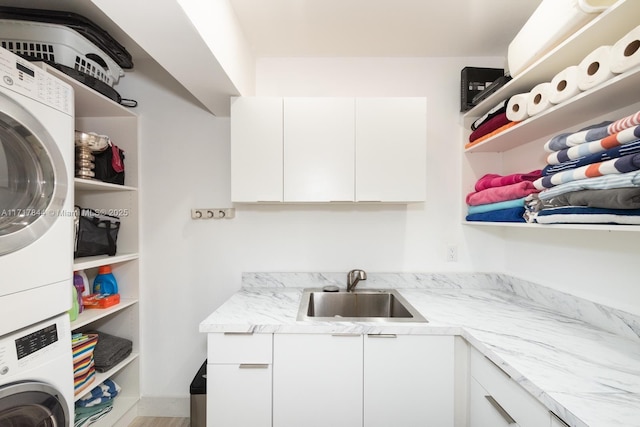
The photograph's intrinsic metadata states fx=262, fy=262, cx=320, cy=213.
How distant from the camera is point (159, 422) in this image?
1.77 metres

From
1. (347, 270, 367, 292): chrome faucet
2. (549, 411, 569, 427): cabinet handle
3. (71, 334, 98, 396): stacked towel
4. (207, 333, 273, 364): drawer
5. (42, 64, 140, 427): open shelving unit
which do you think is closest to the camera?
(549, 411, 569, 427): cabinet handle

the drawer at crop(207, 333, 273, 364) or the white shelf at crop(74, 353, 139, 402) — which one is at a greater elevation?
the drawer at crop(207, 333, 273, 364)

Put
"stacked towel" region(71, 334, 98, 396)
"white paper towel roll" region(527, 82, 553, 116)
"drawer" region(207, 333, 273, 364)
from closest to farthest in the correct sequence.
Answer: "white paper towel roll" region(527, 82, 553, 116) < "drawer" region(207, 333, 273, 364) < "stacked towel" region(71, 334, 98, 396)

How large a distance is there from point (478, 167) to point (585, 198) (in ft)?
3.20

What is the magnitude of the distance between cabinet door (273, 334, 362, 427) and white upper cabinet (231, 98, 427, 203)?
837mm

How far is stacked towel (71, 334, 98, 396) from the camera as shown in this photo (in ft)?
4.56

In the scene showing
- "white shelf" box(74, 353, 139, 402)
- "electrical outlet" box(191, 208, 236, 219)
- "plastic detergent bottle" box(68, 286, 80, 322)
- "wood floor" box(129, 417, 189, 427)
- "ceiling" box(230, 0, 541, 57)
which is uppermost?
"ceiling" box(230, 0, 541, 57)

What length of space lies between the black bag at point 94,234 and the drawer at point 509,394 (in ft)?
6.93

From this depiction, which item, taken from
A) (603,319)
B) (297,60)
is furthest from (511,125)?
(297,60)

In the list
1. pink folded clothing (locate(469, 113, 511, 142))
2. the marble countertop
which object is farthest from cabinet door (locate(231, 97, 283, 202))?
pink folded clothing (locate(469, 113, 511, 142))

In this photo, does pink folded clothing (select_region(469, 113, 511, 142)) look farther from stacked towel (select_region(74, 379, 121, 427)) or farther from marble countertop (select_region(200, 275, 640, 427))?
stacked towel (select_region(74, 379, 121, 427))

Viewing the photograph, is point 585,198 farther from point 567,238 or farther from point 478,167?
point 478,167

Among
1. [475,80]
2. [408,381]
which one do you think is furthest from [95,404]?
[475,80]

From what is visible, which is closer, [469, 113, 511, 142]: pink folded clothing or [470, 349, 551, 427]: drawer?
[470, 349, 551, 427]: drawer
